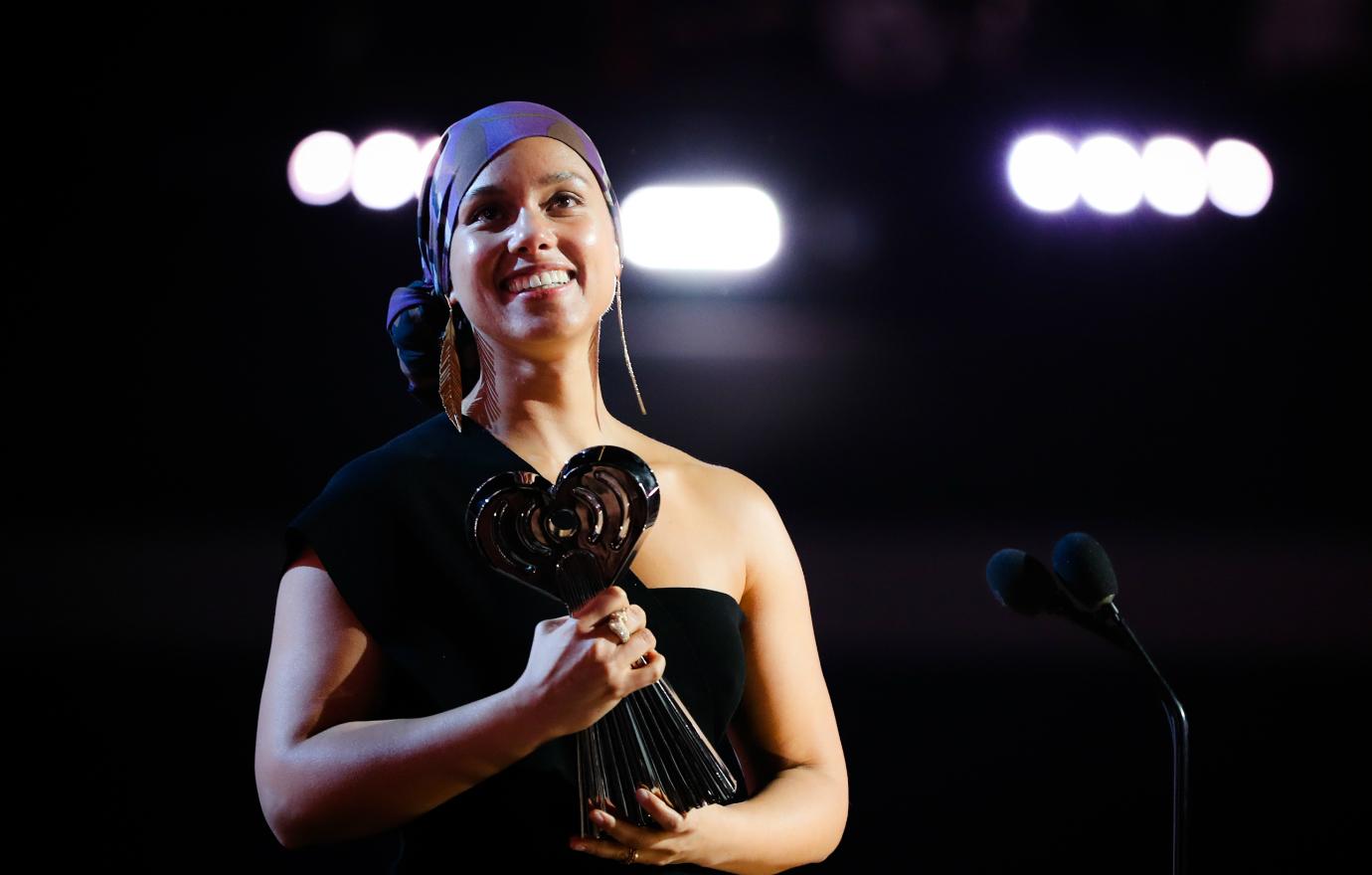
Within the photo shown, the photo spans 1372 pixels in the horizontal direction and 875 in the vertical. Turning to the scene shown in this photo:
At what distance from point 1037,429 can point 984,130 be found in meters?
0.70

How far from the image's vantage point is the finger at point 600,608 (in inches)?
45.2

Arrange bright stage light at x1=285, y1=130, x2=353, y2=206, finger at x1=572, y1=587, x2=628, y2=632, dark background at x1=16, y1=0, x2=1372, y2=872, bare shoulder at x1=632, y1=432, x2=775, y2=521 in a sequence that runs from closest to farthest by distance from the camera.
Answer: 1. finger at x1=572, y1=587, x2=628, y2=632
2. bare shoulder at x1=632, y1=432, x2=775, y2=521
3. dark background at x1=16, y1=0, x2=1372, y2=872
4. bright stage light at x1=285, y1=130, x2=353, y2=206

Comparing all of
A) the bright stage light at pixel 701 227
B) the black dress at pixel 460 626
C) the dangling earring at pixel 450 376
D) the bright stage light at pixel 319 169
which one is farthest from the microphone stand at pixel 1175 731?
the bright stage light at pixel 319 169

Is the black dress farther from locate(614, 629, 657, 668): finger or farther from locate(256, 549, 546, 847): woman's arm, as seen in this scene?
locate(614, 629, 657, 668): finger

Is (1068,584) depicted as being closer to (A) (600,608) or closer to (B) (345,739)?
(A) (600,608)

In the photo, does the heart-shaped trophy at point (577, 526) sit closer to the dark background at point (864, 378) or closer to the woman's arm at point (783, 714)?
the woman's arm at point (783, 714)

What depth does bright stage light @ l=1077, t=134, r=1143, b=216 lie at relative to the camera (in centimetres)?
294

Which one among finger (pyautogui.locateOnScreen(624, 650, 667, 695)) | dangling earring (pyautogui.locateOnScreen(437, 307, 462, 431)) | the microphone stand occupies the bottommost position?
the microphone stand

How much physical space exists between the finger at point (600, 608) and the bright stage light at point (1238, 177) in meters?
2.32

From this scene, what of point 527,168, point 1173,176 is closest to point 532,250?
point 527,168

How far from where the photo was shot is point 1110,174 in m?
2.94

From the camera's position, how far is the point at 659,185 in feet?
9.17

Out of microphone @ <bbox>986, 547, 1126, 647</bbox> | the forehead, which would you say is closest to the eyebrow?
the forehead

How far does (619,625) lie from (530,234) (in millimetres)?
566
